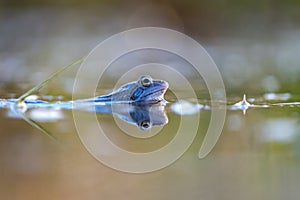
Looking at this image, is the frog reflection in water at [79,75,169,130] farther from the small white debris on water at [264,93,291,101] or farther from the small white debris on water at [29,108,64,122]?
the small white debris on water at [264,93,291,101]

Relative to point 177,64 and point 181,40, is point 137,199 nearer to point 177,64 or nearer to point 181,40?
point 177,64

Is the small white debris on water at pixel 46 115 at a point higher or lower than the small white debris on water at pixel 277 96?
lower

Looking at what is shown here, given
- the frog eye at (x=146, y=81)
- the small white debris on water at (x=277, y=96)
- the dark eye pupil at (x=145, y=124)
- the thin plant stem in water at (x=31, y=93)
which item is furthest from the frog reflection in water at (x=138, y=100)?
the small white debris on water at (x=277, y=96)

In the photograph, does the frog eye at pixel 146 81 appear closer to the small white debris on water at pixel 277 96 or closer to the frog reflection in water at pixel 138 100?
the frog reflection in water at pixel 138 100

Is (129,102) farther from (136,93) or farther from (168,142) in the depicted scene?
(168,142)

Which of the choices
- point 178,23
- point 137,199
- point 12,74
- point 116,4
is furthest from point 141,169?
point 116,4

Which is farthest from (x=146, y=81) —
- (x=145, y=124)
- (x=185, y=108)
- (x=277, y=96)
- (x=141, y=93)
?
(x=277, y=96)
